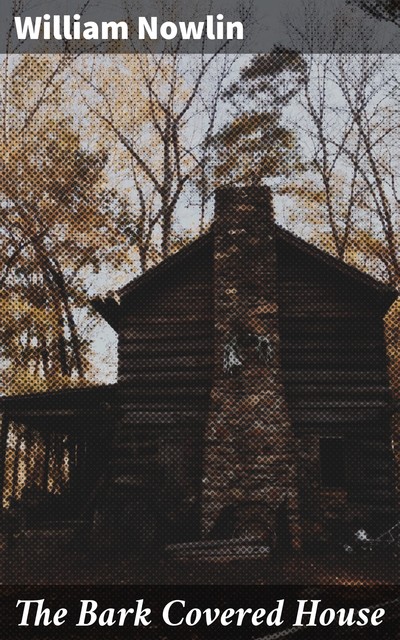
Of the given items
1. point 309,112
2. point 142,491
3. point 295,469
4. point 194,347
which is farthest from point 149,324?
point 309,112

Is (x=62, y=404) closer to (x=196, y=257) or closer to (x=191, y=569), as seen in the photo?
(x=196, y=257)

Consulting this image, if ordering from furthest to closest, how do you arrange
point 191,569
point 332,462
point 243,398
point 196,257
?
point 196,257, point 332,462, point 243,398, point 191,569

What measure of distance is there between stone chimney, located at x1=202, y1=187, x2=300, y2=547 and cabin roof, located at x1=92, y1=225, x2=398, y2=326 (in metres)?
0.44

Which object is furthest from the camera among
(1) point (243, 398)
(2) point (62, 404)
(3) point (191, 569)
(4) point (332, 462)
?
(2) point (62, 404)

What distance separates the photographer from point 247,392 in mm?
12289

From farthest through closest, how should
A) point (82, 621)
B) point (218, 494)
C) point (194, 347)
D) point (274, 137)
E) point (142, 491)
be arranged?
point (274, 137), point (194, 347), point (142, 491), point (218, 494), point (82, 621)

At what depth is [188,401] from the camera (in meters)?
13.2

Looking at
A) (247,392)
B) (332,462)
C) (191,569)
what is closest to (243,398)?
(247,392)

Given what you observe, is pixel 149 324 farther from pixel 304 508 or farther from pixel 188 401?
pixel 304 508

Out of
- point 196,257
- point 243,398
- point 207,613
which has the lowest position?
point 207,613

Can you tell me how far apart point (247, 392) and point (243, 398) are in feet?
0.47

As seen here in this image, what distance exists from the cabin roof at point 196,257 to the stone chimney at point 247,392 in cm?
44

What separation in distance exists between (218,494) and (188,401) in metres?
2.31

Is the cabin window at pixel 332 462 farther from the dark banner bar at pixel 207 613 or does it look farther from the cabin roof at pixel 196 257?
the dark banner bar at pixel 207 613
